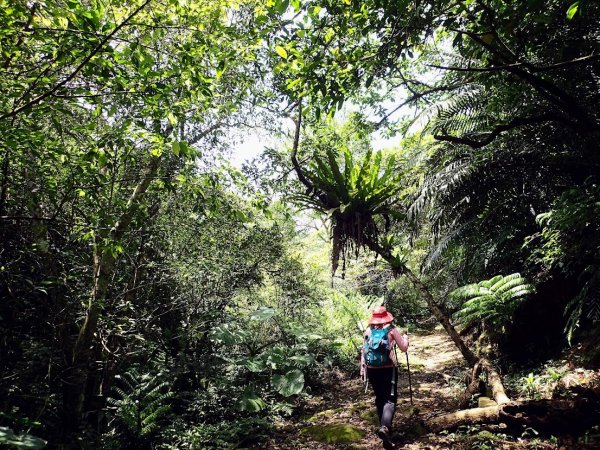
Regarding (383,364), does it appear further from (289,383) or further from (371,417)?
(289,383)

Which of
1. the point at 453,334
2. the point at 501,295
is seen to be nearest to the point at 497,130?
the point at 501,295

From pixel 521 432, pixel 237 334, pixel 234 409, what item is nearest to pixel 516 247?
pixel 521 432

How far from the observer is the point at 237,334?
19.6 ft

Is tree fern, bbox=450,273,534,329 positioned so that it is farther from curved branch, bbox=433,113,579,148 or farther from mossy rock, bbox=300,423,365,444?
mossy rock, bbox=300,423,365,444

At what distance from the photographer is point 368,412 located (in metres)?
5.10

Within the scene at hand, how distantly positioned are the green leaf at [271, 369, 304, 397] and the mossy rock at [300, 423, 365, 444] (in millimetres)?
947

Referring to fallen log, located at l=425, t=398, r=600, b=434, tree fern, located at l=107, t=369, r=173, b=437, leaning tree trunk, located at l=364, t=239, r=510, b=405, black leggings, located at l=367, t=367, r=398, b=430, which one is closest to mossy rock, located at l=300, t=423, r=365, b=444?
black leggings, located at l=367, t=367, r=398, b=430

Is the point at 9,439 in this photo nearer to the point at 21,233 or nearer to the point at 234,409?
the point at 21,233

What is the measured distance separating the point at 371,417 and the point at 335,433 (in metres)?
0.69

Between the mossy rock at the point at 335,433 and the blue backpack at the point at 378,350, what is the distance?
100 centimetres

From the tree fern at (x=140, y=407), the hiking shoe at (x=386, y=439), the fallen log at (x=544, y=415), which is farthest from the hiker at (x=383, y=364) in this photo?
the tree fern at (x=140, y=407)

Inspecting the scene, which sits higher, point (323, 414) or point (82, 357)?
point (82, 357)

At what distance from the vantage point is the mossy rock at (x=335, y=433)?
4285mm

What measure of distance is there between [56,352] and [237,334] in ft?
8.39
